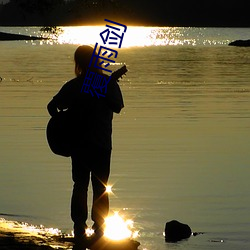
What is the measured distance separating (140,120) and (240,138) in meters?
5.90

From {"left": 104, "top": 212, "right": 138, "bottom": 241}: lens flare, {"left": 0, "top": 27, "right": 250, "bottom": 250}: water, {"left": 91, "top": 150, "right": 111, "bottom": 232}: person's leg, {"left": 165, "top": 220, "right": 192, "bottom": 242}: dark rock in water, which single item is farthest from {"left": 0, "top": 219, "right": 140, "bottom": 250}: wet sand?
{"left": 165, "top": 220, "right": 192, "bottom": 242}: dark rock in water

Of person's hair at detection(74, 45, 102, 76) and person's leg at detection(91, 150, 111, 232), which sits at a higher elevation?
person's hair at detection(74, 45, 102, 76)

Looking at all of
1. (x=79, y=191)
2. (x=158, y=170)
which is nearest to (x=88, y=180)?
(x=79, y=191)

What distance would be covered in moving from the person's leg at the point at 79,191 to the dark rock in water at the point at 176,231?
8.43 feet

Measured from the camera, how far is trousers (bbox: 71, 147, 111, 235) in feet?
34.3

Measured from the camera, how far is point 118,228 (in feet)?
44.1

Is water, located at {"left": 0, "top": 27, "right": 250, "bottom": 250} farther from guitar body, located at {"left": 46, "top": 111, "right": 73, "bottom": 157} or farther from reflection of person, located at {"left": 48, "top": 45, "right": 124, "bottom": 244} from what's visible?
guitar body, located at {"left": 46, "top": 111, "right": 73, "bottom": 157}

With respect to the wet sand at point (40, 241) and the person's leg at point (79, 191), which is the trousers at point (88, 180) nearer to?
the person's leg at point (79, 191)

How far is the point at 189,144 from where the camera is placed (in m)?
23.8

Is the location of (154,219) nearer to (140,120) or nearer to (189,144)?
(189,144)

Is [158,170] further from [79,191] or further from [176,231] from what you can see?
[79,191]

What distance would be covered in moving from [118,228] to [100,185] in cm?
289

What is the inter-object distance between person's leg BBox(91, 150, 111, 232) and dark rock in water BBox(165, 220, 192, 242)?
2491 millimetres

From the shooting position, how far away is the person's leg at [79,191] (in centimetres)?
1055
